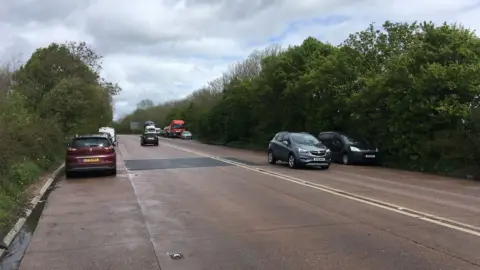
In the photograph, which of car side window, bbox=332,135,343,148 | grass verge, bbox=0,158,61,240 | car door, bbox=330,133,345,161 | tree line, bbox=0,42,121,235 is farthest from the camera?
car side window, bbox=332,135,343,148

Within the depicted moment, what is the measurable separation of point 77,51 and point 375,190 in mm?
29796

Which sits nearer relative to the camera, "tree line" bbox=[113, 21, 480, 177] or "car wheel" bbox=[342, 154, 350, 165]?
"tree line" bbox=[113, 21, 480, 177]

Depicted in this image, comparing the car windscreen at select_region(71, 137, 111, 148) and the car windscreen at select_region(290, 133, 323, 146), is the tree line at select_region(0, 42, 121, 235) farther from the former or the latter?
the car windscreen at select_region(290, 133, 323, 146)

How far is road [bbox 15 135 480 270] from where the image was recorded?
652 cm

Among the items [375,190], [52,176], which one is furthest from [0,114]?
[375,190]

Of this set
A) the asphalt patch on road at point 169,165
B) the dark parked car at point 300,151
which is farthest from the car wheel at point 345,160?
the asphalt patch on road at point 169,165

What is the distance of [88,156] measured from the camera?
18344mm

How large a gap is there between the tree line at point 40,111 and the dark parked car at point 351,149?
44.0 ft

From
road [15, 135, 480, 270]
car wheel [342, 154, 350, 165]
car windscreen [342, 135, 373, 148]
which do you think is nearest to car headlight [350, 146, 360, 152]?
car windscreen [342, 135, 373, 148]

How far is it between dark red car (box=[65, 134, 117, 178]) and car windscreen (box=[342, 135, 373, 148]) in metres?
11.6

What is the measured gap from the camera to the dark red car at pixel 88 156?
1827cm

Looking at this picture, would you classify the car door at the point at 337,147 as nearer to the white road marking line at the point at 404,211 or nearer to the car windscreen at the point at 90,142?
the white road marking line at the point at 404,211

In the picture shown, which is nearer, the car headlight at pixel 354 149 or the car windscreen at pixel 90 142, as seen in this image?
the car windscreen at pixel 90 142

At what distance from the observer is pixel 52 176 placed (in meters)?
18.8
